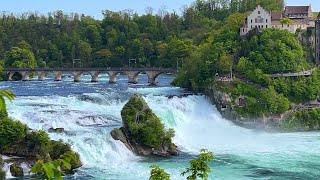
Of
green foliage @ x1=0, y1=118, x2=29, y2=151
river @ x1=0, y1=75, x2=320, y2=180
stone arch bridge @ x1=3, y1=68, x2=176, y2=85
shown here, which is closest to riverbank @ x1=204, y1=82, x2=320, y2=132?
river @ x1=0, y1=75, x2=320, y2=180

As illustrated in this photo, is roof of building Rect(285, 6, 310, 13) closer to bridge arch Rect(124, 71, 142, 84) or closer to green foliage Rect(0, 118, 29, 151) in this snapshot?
bridge arch Rect(124, 71, 142, 84)

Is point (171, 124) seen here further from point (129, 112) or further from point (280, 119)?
point (280, 119)

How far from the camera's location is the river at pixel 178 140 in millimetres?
A: 28250

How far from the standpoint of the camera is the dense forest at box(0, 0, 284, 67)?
307ft

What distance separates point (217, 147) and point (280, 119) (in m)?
10.6

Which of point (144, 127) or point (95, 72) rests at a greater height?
point (95, 72)

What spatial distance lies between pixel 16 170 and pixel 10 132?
2852mm

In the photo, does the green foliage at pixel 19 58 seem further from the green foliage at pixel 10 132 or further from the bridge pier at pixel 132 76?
the green foliage at pixel 10 132

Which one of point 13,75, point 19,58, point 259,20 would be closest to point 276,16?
point 259,20

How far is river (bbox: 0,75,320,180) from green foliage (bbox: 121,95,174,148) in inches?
54.6

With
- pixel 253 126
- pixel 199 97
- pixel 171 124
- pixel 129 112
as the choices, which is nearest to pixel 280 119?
pixel 253 126

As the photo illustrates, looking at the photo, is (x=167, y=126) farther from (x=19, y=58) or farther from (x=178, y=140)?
(x=19, y=58)

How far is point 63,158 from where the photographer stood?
14.3 feet

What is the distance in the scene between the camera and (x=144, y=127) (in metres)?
33.3
